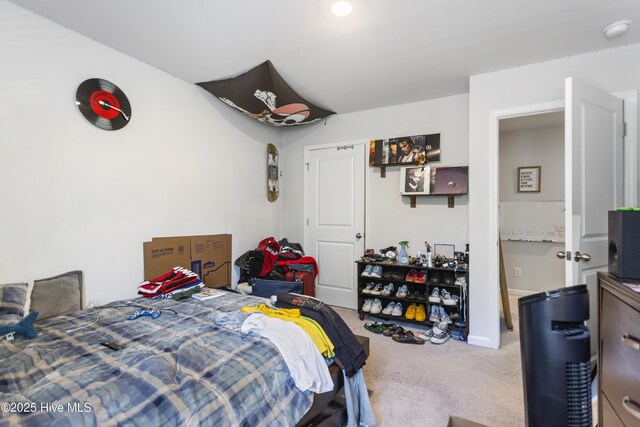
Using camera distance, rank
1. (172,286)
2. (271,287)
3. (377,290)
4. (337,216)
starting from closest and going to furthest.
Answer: (172,286)
(271,287)
(377,290)
(337,216)

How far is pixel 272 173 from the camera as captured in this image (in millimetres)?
4070

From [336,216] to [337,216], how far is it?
0.01m

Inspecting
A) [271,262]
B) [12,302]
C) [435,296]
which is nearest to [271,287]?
[271,262]

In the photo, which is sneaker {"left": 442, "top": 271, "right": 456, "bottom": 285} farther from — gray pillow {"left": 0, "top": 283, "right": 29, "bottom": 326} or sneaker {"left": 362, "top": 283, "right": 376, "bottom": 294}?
gray pillow {"left": 0, "top": 283, "right": 29, "bottom": 326}

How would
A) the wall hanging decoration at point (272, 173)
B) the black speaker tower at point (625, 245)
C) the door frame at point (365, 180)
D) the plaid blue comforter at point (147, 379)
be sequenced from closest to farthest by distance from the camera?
the plaid blue comforter at point (147, 379), the black speaker tower at point (625, 245), the door frame at point (365, 180), the wall hanging decoration at point (272, 173)

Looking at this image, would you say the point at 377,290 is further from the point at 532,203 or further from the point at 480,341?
the point at 532,203

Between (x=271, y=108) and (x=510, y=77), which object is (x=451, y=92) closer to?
(x=510, y=77)

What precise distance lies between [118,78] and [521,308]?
2988 mm

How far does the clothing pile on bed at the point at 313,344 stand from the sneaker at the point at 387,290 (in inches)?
63.3

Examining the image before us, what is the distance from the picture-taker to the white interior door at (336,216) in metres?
3.84

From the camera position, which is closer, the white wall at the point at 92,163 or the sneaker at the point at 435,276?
the white wall at the point at 92,163

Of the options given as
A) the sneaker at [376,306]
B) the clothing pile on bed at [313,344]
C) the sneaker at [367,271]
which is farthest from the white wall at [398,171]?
the clothing pile on bed at [313,344]

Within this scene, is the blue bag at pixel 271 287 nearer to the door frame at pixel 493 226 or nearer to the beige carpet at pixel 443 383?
the beige carpet at pixel 443 383

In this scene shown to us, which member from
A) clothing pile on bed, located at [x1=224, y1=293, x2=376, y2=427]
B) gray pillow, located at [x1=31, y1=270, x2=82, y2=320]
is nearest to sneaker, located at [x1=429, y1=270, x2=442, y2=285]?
clothing pile on bed, located at [x1=224, y1=293, x2=376, y2=427]
